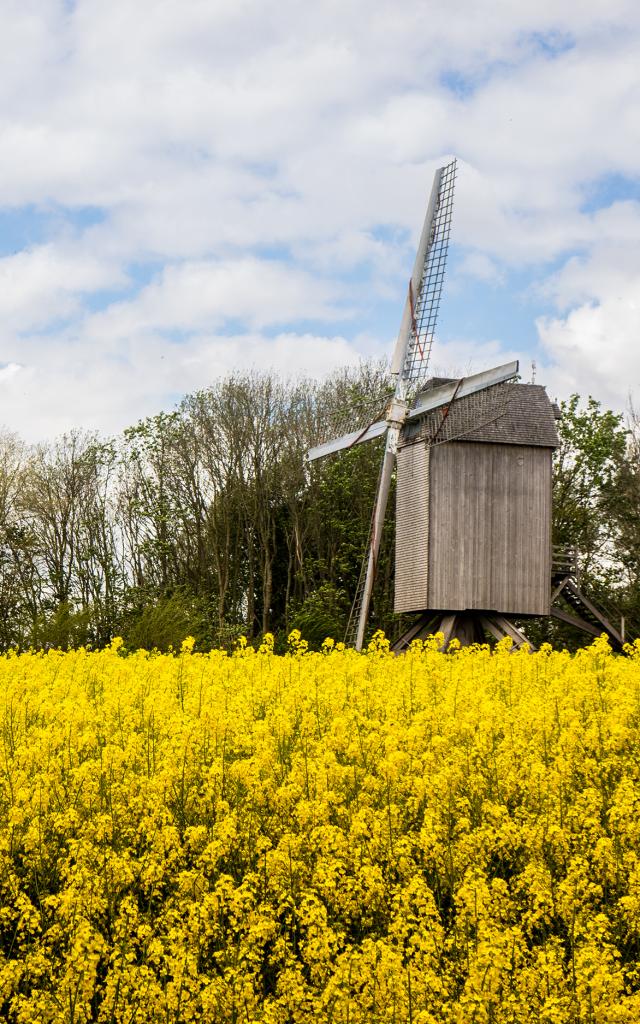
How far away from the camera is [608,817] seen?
343 inches

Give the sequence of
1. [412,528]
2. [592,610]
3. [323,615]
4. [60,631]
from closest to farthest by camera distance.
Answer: [60,631] < [412,528] < [592,610] < [323,615]

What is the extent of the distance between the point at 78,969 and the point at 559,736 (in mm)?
4919

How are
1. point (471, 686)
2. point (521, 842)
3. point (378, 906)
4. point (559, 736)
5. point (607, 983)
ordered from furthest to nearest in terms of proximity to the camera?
1. point (471, 686)
2. point (559, 736)
3. point (521, 842)
4. point (378, 906)
5. point (607, 983)

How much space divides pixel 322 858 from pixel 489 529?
783 inches

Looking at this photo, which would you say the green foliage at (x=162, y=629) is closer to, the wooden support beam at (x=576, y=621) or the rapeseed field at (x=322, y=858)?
the wooden support beam at (x=576, y=621)

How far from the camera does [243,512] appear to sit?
40.7 metres

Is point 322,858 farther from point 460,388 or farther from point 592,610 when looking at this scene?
point 592,610

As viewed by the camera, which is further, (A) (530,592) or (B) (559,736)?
(A) (530,592)

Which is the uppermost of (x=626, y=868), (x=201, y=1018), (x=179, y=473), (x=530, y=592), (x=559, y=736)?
(x=179, y=473)

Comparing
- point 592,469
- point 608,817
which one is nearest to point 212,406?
point 592,469

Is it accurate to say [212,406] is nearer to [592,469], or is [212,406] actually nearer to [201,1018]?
[592,469]

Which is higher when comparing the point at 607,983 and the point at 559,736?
the point at 559,736

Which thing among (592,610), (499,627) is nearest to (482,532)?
(499,627)

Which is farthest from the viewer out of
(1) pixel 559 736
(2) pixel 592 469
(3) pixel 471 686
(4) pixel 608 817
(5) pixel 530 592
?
(2) pixel 592 469
